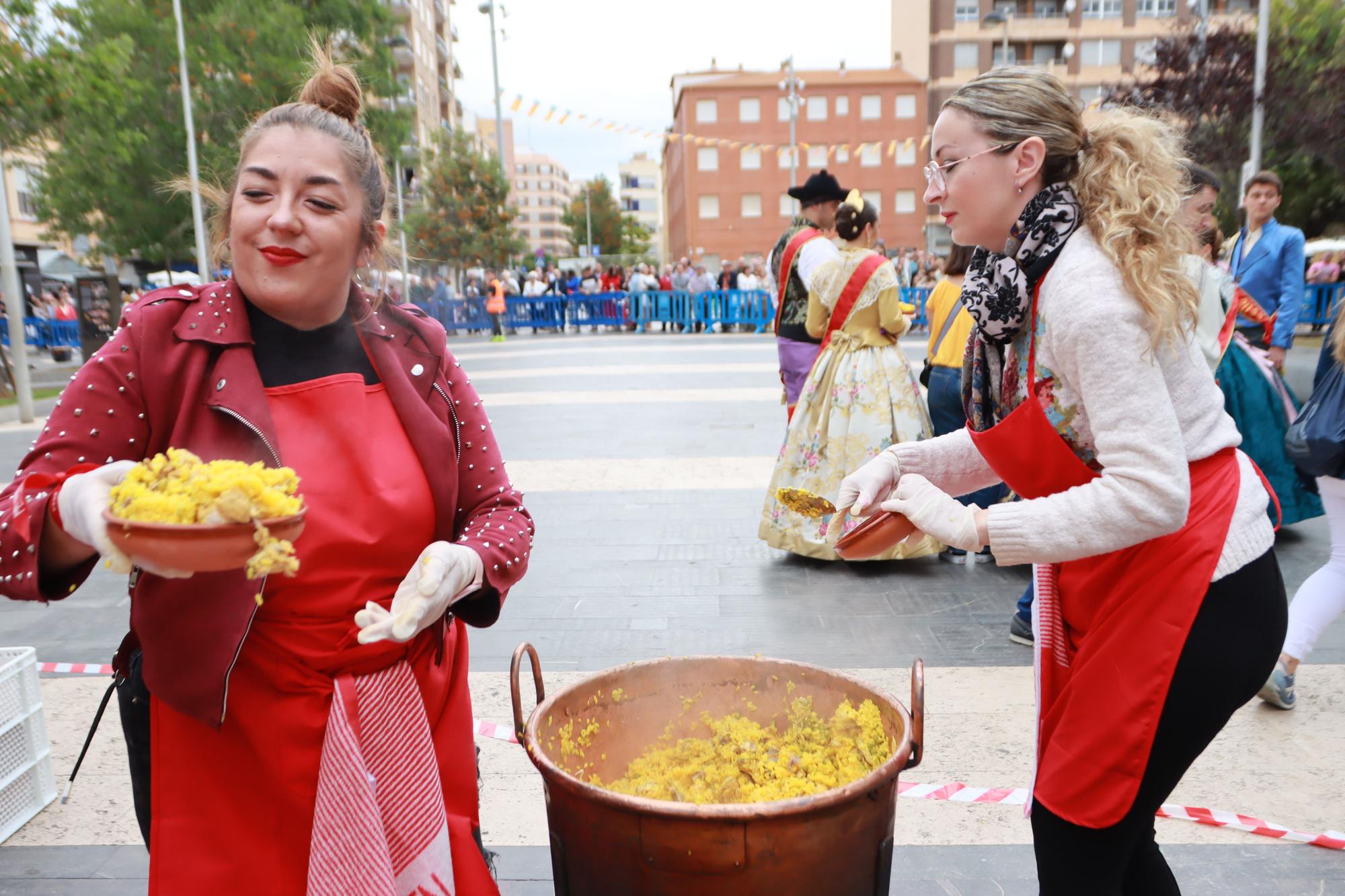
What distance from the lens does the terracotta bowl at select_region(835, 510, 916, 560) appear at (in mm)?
1672

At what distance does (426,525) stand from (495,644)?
2452 mm

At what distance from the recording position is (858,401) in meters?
5.08

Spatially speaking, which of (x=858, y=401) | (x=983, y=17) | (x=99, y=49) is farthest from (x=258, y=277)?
(x=983, y=17)

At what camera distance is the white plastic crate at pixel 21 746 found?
2.71m

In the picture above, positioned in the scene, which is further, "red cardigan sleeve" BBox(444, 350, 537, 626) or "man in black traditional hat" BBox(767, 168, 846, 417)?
"man in black traditional hat" BBox(767, 168, 846, 417)

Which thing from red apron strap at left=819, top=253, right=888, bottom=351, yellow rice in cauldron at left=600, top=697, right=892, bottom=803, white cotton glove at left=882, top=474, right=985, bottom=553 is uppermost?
red apron strap at left=819, top=253, right=888, bottom=351

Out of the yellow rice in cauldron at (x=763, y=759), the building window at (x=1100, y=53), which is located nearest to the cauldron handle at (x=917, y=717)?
the yellow rice in cauldron at (x=763, y=759)

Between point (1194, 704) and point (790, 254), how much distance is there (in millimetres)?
4100

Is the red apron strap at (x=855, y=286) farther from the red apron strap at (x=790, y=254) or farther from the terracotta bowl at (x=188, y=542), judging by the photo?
the terracotta bowl at (x=188, y=542)

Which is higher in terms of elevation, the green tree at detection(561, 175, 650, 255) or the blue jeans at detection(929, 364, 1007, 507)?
the green tree at detection(561, 175, 650, 255)

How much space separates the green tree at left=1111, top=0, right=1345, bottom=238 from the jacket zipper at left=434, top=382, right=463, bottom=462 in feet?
53.9

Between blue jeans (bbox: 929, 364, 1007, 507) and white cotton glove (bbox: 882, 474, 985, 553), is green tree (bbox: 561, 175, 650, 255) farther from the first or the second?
white cotton glove (bbox: 882, 474, 985, 553)

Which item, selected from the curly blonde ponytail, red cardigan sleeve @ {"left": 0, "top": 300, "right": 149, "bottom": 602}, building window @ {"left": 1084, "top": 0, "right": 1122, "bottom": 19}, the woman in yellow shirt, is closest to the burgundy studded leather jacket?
red cardigan sleeve @ {"left": 0, "top": 300, "right": 149, "bottom": 602}

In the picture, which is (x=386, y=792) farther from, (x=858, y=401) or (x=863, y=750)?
(x=858, y=401)
